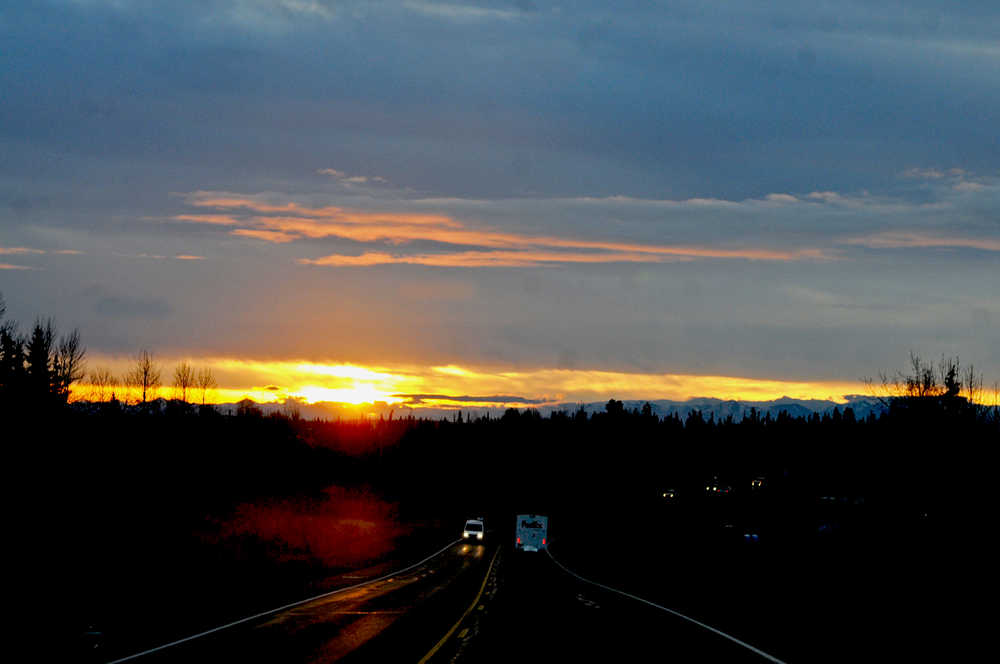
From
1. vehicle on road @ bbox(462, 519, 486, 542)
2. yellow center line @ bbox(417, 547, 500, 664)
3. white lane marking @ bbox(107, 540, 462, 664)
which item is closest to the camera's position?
white lane marking @ bbox(107, 540, 462, 664)

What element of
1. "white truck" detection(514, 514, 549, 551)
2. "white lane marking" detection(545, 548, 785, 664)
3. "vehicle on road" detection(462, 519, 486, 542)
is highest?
"white lane marking" detection(545, 548, 785, 664)

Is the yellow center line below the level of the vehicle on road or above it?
above

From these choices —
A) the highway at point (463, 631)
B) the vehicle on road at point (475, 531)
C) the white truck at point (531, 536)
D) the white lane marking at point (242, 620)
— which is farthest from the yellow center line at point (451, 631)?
the vehicle on road at point (475, 531)

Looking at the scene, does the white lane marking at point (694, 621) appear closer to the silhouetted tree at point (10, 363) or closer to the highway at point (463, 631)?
the highway at point (463, 631)

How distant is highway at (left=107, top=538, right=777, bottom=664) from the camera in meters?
17.9

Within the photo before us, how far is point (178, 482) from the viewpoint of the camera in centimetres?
7100

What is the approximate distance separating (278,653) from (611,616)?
35.1 feet

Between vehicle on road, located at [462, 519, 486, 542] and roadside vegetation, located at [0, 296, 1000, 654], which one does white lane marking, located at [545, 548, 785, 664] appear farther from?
vehicle on road, located at [462, 519, 486, 542]

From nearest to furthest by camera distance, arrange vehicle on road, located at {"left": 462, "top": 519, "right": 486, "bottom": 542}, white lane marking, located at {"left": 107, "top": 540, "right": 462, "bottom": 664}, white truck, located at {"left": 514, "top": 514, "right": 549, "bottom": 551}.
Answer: white lane marking, located at {"left": 107, "top": 540, "right": 462, "bottom": 664} < white truck, located at {"left": 514, "top": 514, "right": 549, "bottom": 551} < vehicle on road, located at {"left": 462, "top": 519, "right": 486, "bottom": 542}

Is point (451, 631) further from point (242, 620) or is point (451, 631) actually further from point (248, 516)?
point (248, 516)

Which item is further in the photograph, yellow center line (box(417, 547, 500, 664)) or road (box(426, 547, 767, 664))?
road (box(426, 547, 767, 664))

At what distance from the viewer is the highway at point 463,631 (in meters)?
17.9

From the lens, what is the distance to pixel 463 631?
2222 centimetres

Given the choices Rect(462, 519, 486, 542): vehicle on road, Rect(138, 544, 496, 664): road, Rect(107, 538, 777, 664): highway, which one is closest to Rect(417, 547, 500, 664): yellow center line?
Rect(107, 538, 777, 664): highway
